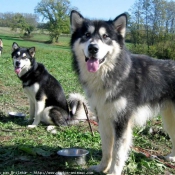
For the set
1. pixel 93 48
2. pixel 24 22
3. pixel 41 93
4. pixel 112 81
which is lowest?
pixel 41 93

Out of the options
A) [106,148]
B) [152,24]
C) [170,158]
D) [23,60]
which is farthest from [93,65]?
[152,24]

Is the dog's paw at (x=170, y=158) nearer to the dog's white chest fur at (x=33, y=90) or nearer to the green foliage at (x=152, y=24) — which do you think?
the dog's white chest fur at (x=33, y=90)

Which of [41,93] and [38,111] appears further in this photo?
[41,93]

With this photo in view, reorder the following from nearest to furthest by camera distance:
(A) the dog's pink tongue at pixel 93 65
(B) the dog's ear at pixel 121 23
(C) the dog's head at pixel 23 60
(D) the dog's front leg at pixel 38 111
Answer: (A) the dog's pink tongue at pixel 93 65 < (B) the dog's ear at pixel 121 23 < (D) the dog's front leg at pixel 38 111 < (C) the dog's head at pixel 23 60

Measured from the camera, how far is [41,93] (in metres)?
5.97

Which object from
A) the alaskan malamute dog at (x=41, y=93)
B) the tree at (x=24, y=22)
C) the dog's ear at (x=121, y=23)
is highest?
the tree at (x=24, y=22)

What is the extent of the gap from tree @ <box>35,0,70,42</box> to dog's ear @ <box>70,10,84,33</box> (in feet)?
197

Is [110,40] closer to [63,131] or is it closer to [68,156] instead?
[68,156]

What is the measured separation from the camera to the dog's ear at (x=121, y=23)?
3.57 meters

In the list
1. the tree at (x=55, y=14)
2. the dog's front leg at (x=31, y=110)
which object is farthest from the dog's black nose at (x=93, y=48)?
the tree at (x=55, y=14)

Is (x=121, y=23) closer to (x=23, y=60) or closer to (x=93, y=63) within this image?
(x=93, y=63)

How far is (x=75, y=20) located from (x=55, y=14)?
216ft

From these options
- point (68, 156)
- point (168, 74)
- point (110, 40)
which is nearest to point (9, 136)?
point (68, 156)

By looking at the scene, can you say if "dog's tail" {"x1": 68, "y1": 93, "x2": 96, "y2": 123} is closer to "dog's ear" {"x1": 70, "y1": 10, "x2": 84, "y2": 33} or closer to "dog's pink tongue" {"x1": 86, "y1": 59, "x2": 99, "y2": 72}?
"dog's ear" {"x1": 70, "y1": 10, "x2": 84, "y2": 33}
